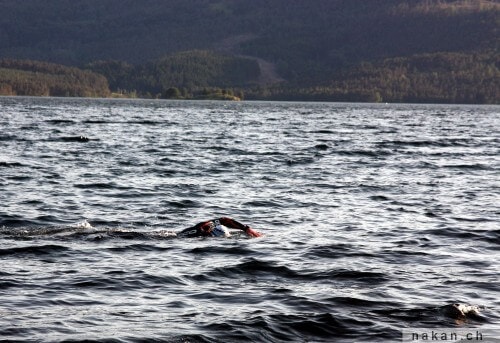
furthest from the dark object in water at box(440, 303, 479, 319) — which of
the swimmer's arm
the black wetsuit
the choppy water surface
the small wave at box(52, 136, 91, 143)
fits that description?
the small wave at box(52, 136, 91, 143)

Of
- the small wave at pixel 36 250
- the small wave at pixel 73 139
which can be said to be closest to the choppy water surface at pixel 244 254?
the small wave at pixel 36 250

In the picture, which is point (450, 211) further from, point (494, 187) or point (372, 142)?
point (372, 142)

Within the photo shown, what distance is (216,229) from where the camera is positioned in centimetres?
2181

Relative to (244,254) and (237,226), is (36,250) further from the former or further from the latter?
(237,226)

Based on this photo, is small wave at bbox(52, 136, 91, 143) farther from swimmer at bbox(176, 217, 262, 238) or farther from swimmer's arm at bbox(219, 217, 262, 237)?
swimmer's arm at bbox(219, 217, 262, 237)

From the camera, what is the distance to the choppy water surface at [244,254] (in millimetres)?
13867

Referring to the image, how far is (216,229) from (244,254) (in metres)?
2.48

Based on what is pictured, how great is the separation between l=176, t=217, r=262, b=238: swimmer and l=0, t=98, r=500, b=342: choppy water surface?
469 millimetres

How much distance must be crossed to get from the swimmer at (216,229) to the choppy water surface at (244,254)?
469 millimetres

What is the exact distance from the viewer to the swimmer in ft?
71.1

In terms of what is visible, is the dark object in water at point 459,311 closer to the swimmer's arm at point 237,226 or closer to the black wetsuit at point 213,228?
the swimmer's arm at point 237,226

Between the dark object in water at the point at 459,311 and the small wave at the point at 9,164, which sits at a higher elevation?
the dark object in water at the point at 459,311

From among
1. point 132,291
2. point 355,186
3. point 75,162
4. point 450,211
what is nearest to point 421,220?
point 450,211

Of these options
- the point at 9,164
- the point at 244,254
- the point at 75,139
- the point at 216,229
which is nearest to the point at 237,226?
the point at 216,229
